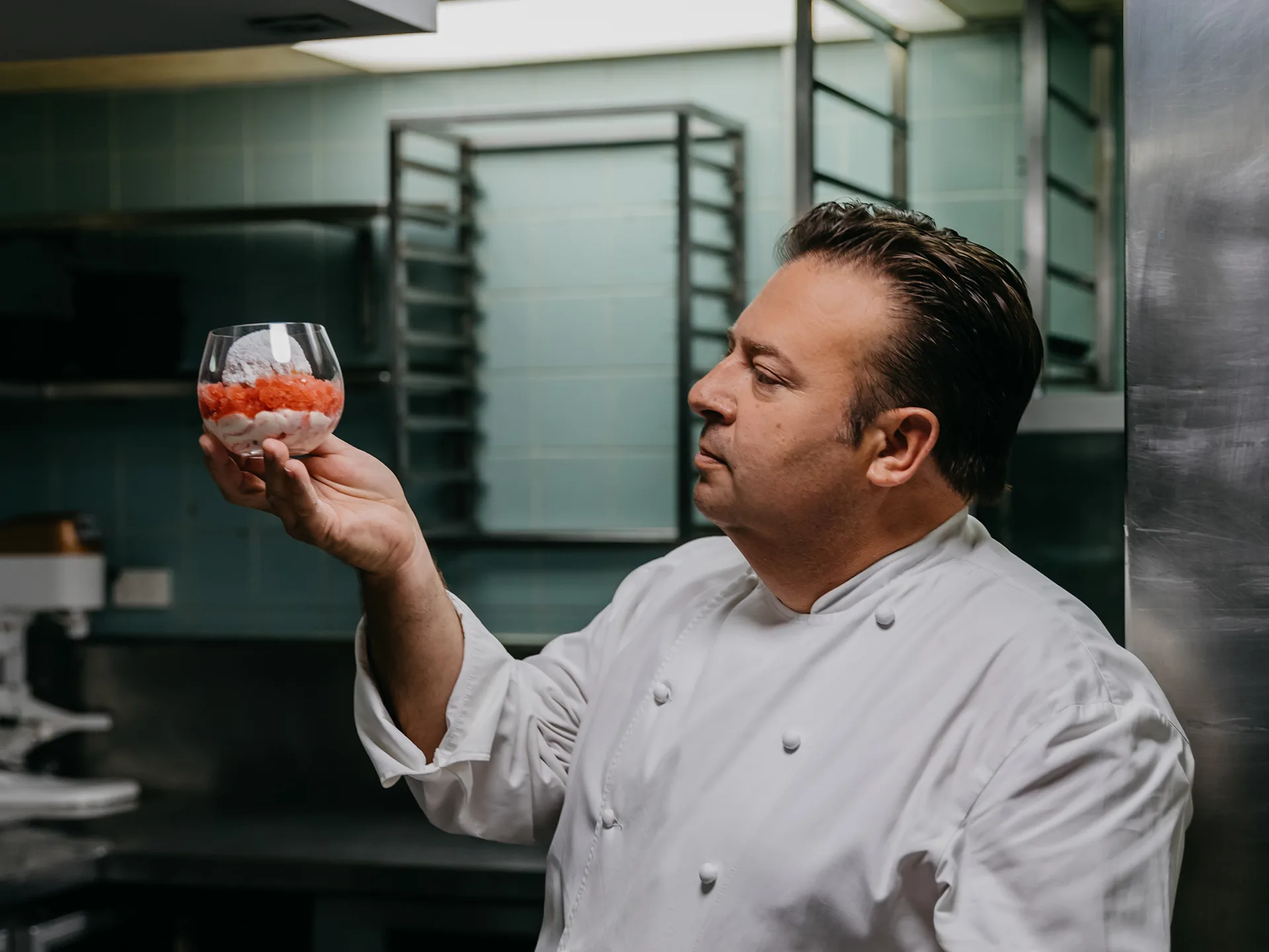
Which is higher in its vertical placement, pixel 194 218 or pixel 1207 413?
pixel 194 218

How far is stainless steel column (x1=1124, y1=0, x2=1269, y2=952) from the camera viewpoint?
124 centimetres

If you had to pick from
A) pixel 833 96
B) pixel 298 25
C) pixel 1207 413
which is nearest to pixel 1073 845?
pixel 1207 413

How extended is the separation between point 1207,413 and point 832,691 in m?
0.40

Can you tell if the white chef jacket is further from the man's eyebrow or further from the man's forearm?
the man's eyebrow

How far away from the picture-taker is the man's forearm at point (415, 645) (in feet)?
4.62

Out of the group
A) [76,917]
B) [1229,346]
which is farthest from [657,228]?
[1229,346]

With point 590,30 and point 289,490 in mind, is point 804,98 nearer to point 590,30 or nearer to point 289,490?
point 590,30

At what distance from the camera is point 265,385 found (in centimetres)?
119

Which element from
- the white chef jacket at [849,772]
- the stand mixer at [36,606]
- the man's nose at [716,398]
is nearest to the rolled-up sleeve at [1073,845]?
the white chef jacket at [849,772]

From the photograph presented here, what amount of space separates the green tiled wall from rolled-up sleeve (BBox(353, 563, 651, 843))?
62.5 inches

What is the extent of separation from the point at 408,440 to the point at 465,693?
176 cm

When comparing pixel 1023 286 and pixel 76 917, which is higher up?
pixel 1023 286

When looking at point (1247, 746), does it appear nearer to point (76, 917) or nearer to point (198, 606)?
point (76, 917)

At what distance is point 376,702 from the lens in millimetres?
1422
